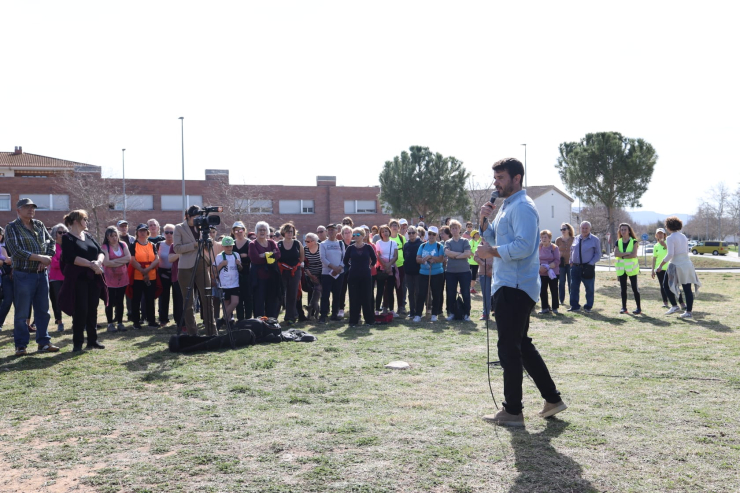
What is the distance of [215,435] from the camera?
177 inches

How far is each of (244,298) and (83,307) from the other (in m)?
3.49

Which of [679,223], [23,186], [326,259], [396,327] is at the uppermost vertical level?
[23,186]

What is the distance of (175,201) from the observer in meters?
57.5

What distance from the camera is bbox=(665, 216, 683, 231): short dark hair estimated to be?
11.6 metres

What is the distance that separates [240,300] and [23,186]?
52.2 metres

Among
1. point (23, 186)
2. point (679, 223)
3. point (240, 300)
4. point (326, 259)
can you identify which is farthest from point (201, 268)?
point (23, 186)

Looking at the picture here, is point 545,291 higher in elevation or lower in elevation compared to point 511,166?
lower

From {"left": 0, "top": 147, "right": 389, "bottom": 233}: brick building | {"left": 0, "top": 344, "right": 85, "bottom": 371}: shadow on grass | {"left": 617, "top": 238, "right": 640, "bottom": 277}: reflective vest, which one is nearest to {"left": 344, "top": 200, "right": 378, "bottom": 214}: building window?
{"left": 0, "top": 147, "right": 389, "bottom": 233}: brick building

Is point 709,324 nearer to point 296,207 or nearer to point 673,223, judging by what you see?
point 673,223

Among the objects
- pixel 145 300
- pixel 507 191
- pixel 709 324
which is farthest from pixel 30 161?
pixel 507 191

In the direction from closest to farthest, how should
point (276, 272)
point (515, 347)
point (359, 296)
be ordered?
point (515, 347) → point (276, 272) → point (359, 296)

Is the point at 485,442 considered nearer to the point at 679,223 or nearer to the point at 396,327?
the point at 396,327

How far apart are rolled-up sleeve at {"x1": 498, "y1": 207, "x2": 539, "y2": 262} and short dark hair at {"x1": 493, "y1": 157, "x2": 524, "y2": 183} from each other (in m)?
0.32

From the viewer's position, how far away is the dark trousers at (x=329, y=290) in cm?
1171
